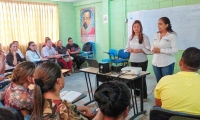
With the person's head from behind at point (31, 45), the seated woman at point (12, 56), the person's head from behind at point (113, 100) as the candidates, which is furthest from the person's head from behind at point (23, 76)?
the person's head from behind at point (31, 45)

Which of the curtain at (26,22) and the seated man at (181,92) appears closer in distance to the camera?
the seated man at (181,92)

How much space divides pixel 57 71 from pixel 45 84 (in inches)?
5.4

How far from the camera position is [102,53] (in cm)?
647

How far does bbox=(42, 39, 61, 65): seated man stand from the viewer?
5.48 meters

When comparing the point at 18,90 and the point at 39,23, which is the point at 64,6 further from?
the point at 18,90

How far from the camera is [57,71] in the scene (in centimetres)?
138

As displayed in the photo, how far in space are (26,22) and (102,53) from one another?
2701 millimetres

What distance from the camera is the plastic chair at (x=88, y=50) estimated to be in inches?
252

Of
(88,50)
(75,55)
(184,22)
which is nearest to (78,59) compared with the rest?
(75,55)

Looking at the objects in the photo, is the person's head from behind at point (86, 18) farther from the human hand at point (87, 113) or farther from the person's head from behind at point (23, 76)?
the human hand at point (87, 113)

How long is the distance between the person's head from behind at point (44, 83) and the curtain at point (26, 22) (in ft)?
16.3

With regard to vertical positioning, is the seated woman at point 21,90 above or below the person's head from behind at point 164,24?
below

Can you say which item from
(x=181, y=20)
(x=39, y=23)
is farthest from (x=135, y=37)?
(x=39, y=23)

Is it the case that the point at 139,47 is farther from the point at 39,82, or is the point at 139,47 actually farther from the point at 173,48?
the point at 39,82
